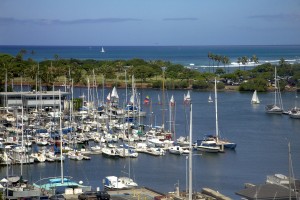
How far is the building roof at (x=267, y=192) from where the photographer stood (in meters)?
12.9

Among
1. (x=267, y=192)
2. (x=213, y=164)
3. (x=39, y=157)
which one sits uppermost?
(x=267, y=192)

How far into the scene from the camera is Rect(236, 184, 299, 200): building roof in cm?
1289

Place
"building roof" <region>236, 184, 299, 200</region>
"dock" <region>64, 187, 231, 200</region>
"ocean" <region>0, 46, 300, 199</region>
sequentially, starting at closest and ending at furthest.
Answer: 1. "building roof" <region>236, 184, 299, 200</region>
2. "dock" <region>64, 187, 231, 200</region>
3. "ocean" <region>0, 46, 300, 199</region>

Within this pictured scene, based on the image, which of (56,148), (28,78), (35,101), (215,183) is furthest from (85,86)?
Answer: (215,183)

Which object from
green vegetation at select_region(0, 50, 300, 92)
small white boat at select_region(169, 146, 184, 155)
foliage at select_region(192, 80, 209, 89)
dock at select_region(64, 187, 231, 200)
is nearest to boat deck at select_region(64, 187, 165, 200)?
dock at select_region(64, 187, 231, 200)

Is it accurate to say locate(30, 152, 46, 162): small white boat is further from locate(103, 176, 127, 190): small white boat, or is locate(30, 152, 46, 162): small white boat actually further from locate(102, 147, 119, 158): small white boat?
locate(103, 176, 127, 190): small white boat

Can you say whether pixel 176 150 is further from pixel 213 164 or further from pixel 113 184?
pixel 113 184

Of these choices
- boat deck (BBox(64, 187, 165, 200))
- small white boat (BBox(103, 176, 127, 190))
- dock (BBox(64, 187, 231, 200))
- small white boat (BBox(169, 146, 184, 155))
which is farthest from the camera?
small white boat (BBox(169, 146, 184, 155))

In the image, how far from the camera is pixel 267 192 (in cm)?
1309

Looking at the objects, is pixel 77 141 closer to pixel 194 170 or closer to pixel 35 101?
pixel 194 170

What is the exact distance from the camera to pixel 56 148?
2275 centimetres

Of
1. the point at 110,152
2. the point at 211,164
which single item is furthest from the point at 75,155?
the point at 211,164

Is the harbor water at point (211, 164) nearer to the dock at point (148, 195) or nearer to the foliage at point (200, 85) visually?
the dock at point (148, 195)

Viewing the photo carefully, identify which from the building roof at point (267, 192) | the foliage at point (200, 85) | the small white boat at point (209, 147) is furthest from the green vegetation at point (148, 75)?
the building roof at point (267, 192)
